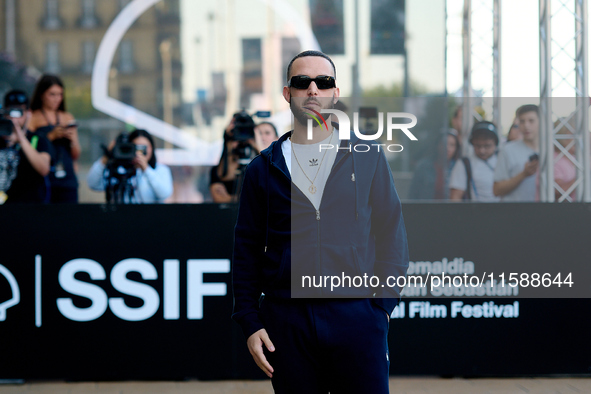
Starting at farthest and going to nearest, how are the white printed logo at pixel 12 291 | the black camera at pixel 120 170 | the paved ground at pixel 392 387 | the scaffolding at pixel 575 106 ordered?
the scaffolding at pixel 575 106 → the black camera at pixel 120 170 → the white printed logo at pixel 12 291 → the paved ground at pixel 392 387

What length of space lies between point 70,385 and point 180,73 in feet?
16.5

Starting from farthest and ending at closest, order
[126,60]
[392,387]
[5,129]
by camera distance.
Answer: [126,60] < [5,129] < [392,387]

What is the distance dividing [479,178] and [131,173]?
299 centimetres

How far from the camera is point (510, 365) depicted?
4648mm

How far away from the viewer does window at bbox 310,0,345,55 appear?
8570 millimetres

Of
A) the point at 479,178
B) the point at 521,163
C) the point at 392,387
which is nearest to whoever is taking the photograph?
the point at 392,387

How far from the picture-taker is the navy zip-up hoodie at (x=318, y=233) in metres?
2.22

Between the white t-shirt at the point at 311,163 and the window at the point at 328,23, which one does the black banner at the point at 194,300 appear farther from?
the window at the point at 328,23

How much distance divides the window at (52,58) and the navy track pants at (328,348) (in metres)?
7.43

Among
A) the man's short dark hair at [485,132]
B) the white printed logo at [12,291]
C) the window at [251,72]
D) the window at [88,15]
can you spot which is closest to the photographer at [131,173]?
the white printed logo at [12,291]

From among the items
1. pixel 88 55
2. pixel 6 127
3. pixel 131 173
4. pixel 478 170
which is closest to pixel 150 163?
pixel 131 173

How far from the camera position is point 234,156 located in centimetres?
556

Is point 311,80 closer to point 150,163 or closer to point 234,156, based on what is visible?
point 234,156

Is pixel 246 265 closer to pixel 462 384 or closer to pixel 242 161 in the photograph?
pixel 462 384
